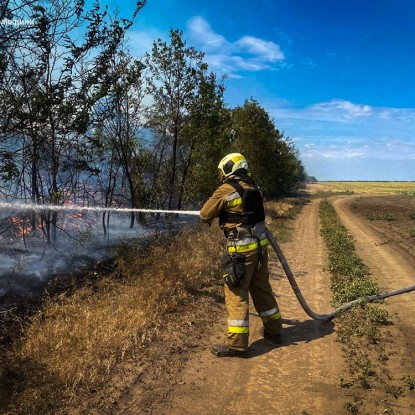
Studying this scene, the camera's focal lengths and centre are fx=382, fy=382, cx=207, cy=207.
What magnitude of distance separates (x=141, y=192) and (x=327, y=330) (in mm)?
9219

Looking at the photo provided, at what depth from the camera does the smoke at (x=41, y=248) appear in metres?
7.67

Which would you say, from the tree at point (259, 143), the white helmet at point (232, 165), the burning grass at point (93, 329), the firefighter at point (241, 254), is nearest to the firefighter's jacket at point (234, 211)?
the firefighter at point (241, 254)

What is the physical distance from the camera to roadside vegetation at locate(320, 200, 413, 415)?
410cm

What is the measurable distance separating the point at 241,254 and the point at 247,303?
0.69 m

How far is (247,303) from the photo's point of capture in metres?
5.40

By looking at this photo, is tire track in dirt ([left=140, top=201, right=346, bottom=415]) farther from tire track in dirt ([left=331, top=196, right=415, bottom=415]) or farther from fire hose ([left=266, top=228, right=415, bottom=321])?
tire track in dirt ([left=331, top=196, right=415, bottom=415])

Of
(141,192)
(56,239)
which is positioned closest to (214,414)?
(56,239)

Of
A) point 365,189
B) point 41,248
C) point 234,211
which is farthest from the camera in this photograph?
point 365,189

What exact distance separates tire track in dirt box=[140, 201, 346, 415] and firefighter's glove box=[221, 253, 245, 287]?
1.04 m

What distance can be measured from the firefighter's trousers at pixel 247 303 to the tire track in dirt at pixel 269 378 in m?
0.28

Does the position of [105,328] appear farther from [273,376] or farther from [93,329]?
[273,376]

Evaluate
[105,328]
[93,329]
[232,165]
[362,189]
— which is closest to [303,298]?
[232,165]

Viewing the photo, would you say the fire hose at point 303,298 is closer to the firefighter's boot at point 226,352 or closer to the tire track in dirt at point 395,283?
the tire track in dirt at point 395,283

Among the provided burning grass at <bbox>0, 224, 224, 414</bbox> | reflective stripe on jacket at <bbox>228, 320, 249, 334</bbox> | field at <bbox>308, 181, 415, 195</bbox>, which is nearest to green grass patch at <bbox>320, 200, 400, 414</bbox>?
reflective stripe on jacket at <bbox>228, 320, 249, 334</bbox>
